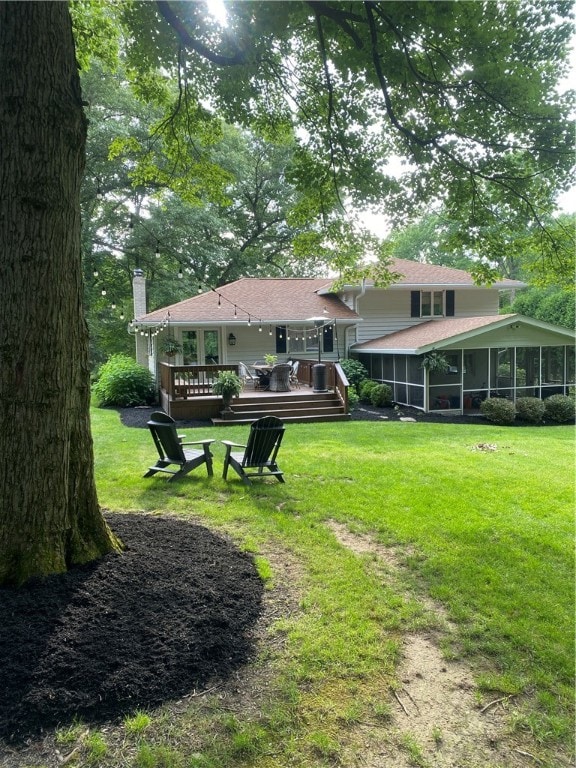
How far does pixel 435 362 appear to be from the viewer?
15328 mm

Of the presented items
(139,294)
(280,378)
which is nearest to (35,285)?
(280,378)

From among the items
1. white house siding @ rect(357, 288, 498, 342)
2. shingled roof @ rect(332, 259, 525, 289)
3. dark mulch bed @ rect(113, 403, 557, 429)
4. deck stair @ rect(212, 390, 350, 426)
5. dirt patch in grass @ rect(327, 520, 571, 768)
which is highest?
shingled roof @ rect(332, 259, 525, 289)

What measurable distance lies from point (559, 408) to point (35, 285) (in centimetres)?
1683

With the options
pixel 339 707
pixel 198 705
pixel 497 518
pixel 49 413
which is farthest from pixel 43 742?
pixel 497 518

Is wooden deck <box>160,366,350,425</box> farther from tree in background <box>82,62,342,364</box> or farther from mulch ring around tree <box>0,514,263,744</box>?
mulch ring around tree <box>0,514,263,744</box>

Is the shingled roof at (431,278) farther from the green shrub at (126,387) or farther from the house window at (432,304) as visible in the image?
the green shrub at (126,387)

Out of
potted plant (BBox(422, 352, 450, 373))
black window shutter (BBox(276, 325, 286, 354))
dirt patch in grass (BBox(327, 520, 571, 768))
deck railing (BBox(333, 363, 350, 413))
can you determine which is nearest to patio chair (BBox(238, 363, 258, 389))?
black window shutter (BBox(276, 325, 286, 354))

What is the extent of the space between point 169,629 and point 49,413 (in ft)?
5.51

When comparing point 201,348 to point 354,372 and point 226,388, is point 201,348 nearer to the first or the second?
point 226,388

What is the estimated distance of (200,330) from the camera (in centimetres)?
1783

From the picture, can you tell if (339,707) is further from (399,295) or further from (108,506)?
(399,295)

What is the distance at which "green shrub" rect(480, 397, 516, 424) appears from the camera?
589 inches

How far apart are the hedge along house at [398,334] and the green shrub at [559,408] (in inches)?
43.9

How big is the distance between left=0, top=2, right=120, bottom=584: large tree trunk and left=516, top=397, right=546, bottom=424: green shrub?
50.4ft
